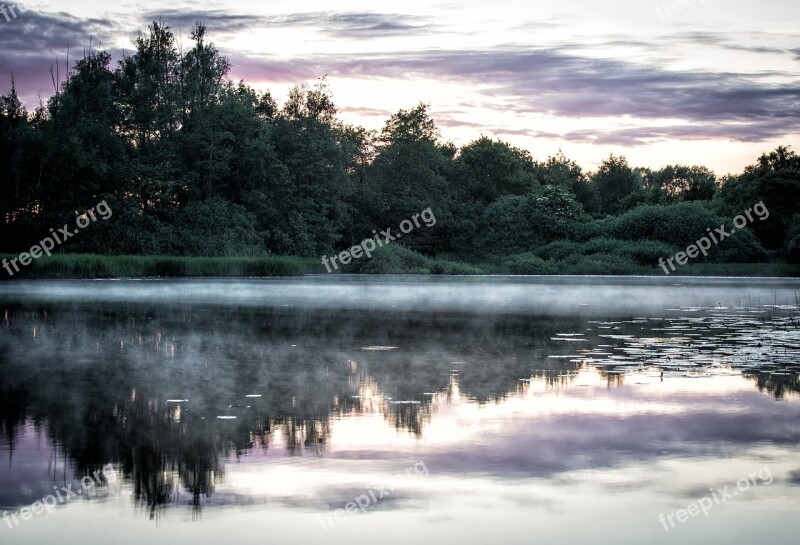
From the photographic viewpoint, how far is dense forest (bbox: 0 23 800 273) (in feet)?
210

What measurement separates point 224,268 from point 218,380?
45.8 meters

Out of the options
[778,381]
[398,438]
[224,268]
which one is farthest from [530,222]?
[398,438]

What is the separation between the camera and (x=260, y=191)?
236ft

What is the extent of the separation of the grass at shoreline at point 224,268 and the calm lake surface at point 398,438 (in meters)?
32.0

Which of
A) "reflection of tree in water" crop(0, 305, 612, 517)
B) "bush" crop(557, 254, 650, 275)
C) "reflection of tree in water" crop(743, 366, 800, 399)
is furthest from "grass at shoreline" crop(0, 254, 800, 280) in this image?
"reflection of tree in water" crop(743, 366, 800, 399)

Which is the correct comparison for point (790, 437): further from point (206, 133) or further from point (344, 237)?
point (344, 237)

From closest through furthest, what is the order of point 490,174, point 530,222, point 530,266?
point 530,266 < point 530,222 < point 490,174

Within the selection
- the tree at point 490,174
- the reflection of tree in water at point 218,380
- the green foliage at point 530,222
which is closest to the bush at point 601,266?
the green foliage at point 530,222

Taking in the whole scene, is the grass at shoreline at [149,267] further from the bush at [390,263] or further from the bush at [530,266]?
the bush at [530,266]

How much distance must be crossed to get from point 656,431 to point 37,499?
5.16 meters

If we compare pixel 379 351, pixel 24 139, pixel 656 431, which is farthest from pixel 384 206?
pixel 656 431

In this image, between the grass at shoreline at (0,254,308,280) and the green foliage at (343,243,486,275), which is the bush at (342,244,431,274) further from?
the grass at shoreline at (0,254,308,280)

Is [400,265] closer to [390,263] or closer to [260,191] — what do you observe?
[390,263]

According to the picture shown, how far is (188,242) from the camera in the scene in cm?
6581
